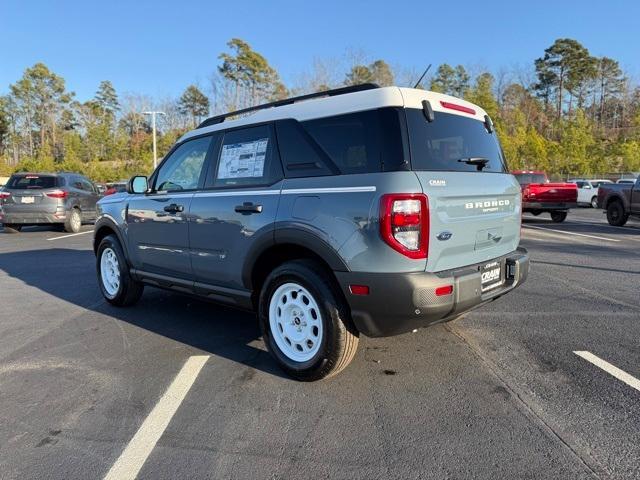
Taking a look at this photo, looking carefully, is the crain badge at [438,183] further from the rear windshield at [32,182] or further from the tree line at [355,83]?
the tree line at [355,83]

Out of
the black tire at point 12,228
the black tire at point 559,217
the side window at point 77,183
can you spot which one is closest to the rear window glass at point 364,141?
the side window at point 77,183

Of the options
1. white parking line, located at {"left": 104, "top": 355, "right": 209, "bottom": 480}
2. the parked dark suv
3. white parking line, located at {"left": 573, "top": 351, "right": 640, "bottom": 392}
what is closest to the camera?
white parking line, located at {"left": 104, "top": 355, "right": 209, "bottom": 480}

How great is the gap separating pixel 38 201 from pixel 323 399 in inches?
507

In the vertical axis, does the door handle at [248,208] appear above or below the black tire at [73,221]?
above

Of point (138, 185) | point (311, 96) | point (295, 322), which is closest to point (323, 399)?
point (295, 322)

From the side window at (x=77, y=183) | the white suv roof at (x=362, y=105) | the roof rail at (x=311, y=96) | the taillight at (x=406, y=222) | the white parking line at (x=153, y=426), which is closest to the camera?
the white parking line at (x=153, y=426)

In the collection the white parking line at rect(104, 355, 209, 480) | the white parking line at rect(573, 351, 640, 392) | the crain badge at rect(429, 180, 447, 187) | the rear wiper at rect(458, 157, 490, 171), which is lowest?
the white parking line at rect(104, 355, 209, 480)

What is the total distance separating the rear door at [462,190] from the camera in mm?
3170

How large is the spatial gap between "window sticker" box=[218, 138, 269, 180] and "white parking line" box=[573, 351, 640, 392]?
3026 millimetres

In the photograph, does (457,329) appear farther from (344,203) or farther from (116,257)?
(116,257)

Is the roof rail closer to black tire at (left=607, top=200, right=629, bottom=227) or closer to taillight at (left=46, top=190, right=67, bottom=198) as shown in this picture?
taillight at (left=46, top=190, right=67, bottom=198)

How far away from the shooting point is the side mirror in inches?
205

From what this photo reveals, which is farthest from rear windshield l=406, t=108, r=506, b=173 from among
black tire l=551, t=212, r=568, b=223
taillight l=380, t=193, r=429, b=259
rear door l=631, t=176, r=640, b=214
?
black tire l=551, t=212, r=568, b=223

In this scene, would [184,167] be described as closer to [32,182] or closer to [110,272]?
[110,272]
